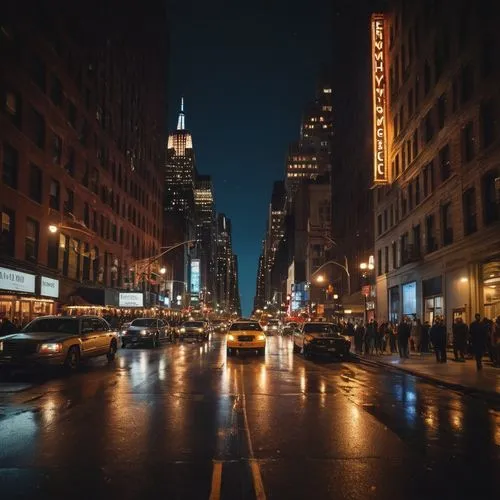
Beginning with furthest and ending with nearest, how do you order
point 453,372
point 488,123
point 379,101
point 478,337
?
point 379,101
point 488,123
point 478,337
point 453,372

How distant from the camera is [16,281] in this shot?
32094 millimetres

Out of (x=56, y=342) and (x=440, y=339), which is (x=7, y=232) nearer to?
(x=56, y=342)

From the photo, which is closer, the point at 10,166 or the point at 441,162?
the point at 441,162

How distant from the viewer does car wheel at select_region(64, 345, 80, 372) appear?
19.2m

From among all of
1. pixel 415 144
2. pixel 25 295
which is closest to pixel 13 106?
pixel 25 295

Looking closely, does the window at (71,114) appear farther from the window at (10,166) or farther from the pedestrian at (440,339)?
the pedestrian at (440,339)

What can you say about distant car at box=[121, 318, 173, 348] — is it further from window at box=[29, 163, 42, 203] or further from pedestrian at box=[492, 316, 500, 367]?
pedestrian at box=[492, 316, 500, 367]

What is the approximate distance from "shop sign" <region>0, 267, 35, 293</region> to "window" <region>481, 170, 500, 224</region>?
23.8m

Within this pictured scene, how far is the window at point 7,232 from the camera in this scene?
33094 millimetres

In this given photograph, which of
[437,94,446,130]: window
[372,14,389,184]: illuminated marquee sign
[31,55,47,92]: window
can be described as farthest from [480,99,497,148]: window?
[31,55,47,92]: window

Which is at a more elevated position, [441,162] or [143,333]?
[441,162]

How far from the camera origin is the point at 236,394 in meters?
14.4

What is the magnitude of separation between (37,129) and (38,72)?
12.6ft

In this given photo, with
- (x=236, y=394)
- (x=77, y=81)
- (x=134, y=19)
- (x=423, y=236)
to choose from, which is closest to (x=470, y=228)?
(x=423, y=236)
